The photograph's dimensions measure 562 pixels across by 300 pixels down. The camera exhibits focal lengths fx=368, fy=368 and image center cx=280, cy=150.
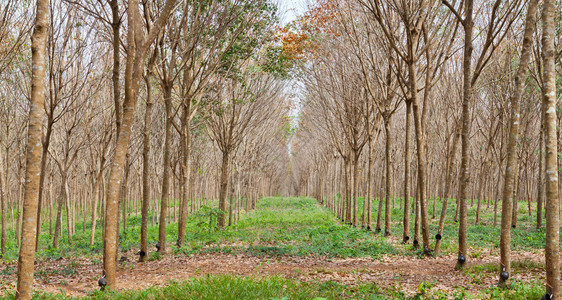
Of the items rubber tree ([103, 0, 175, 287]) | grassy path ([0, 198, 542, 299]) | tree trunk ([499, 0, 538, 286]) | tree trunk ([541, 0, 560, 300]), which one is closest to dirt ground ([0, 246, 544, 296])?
grassy path ([0, 198, 542, 299])

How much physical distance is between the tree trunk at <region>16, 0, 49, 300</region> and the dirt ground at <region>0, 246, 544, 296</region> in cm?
171

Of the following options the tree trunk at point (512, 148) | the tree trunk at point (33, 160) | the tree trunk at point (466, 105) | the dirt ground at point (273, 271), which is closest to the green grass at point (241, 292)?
the dirt ground at point (273, 271)

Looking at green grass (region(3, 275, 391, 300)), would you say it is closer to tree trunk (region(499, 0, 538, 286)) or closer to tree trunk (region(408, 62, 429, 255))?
tree trunk (region(499, 0, 538, 286))

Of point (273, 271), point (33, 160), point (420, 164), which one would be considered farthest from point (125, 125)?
point (420, 164)

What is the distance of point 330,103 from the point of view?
17.5 meters

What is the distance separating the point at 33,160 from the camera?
443 cm

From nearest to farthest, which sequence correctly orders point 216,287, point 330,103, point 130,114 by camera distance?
point 216,287, point 130,114, point 330,103

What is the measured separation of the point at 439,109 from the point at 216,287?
15.8 m

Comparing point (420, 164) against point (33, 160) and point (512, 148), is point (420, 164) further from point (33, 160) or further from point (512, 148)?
point (33, 160)

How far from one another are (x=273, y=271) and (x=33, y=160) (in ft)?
17.3

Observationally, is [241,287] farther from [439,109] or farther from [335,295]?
[439,109]

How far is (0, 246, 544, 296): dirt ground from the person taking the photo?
672cm

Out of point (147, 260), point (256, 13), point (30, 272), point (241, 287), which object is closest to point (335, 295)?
point (241, 287)

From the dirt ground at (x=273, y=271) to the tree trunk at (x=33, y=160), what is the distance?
5.61 feet
